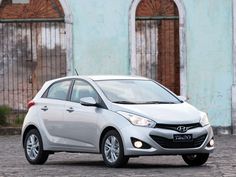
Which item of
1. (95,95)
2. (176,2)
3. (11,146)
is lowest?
(11,146)

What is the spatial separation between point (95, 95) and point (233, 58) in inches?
461

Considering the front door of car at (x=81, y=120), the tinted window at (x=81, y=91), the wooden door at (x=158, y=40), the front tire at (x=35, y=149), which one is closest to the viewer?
the front door of car at (x=81, y=120)

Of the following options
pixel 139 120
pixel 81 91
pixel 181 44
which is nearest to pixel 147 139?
pixel 139 120

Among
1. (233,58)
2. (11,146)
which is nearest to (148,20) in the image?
(233,58)

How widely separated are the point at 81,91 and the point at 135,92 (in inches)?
36.9

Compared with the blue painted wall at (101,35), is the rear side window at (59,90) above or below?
below

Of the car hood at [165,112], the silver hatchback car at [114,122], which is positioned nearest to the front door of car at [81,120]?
the silver hatchback car at [114,122]

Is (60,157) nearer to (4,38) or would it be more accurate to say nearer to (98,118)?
(98,118)

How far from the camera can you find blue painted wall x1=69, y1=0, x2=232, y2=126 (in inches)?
1066

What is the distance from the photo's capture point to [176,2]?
2720 centimetres

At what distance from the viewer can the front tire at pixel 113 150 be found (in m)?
15.0

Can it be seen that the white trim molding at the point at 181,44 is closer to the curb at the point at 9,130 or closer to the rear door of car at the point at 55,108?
the curb at the point at 9,130

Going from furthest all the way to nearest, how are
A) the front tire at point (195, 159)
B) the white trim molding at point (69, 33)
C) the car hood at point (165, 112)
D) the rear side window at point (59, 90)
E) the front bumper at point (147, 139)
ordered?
the white trim molding at point (69, 33) < the rear side window at point (59, 90) < the front tire at point (195, 159) < the car hood at point (165, 112) < the front bumper at point (147, 139)

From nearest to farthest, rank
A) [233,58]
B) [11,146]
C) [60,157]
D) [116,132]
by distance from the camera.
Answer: [116,132] → [60,157] → [11,146] → [233,58]
